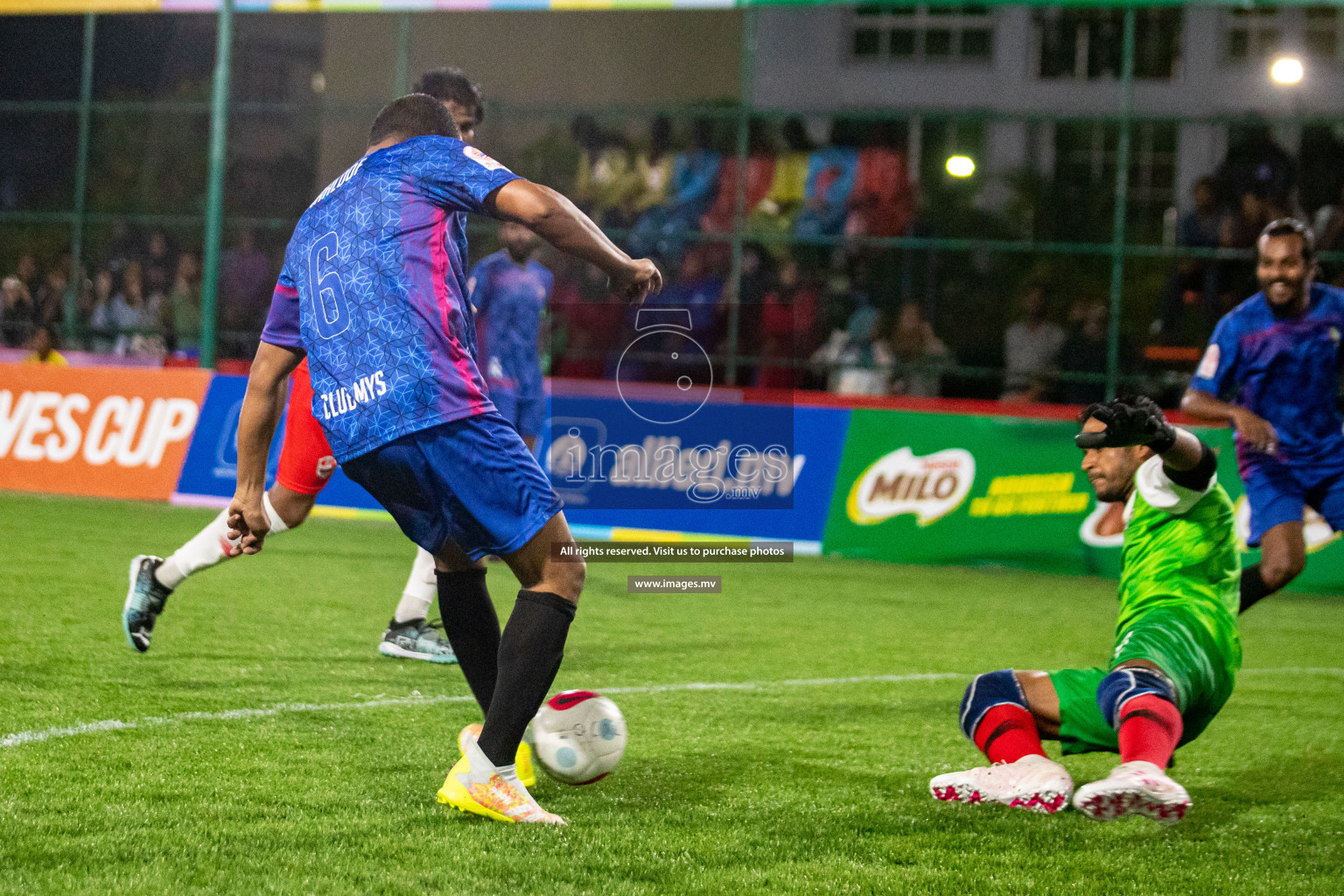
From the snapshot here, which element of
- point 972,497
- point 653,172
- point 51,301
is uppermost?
point 653,172

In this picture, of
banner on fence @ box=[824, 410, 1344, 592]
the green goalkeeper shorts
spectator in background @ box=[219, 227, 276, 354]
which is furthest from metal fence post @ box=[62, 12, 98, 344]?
the green goalkeeper shorts

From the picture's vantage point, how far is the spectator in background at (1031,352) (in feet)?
46.3

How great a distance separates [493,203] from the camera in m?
3.54

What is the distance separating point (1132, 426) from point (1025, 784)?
39.2 inches

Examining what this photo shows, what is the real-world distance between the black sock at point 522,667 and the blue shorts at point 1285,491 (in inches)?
166

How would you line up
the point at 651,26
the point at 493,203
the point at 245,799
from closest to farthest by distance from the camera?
the point at 493,203
the point at 245,799
the point at 651,26

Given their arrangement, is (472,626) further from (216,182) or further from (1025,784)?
(216,182)

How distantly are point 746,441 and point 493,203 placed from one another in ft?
23.7

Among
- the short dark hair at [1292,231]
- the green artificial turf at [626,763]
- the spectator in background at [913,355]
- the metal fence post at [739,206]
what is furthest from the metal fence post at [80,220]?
the short dark hair at [1292,231]

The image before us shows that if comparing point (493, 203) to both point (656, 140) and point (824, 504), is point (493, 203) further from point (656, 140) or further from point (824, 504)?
point (656, 140)

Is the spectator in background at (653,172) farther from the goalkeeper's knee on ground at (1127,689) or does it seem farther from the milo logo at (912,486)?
the goalkeeper's knee on ground at (1127,689)

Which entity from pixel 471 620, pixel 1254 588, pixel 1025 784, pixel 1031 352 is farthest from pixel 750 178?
pixel 1025 784

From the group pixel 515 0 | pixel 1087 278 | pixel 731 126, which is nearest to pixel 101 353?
pixel 515 0

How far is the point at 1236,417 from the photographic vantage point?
6.52 metres
